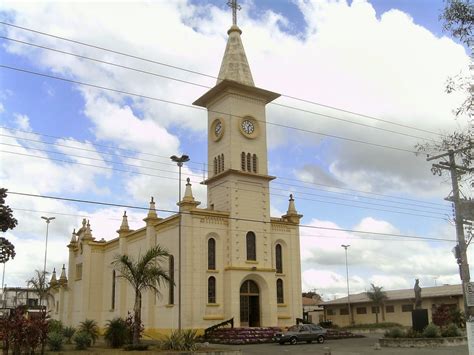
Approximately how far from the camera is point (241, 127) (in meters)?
43.8

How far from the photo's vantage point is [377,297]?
203 feet

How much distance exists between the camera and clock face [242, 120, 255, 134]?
145 feet

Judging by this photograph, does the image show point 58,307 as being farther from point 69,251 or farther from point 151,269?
point 151,269

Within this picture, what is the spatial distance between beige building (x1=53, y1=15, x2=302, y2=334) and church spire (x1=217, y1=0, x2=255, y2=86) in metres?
0.09

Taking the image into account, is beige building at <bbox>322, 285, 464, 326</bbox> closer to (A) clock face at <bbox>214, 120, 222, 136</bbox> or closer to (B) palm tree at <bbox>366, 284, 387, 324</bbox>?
(B) palm tree at <bbox>366, 284, 387, 324</bbox>

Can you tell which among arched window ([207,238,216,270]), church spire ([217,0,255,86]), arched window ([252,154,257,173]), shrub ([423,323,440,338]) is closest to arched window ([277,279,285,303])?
arched window ([207,238,216,270])

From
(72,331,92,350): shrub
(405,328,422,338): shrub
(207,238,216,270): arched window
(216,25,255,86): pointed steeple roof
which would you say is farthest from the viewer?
(216,25,255,86): pointed steeple roof

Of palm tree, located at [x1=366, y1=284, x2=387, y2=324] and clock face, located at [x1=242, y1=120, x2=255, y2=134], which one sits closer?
clock face, located at [x1=242, y1=120, x2=255, y2=134]

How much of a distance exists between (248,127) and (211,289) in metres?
13.2

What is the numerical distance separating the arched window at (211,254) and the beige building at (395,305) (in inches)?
971

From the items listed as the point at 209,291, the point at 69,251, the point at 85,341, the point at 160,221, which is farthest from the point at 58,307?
the point at 85,341

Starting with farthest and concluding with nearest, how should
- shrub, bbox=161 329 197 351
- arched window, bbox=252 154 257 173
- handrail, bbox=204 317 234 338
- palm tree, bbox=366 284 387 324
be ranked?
palm tree, bbox=366 284 387 324
arched window, bbox=252 154 257 173
handrail, bbox=204 317 234 338
shrub, bbox=161 329 197 351

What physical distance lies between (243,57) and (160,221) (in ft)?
50.3

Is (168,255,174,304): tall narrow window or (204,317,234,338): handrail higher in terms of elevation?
(168,255,174,304): tall narrow window
